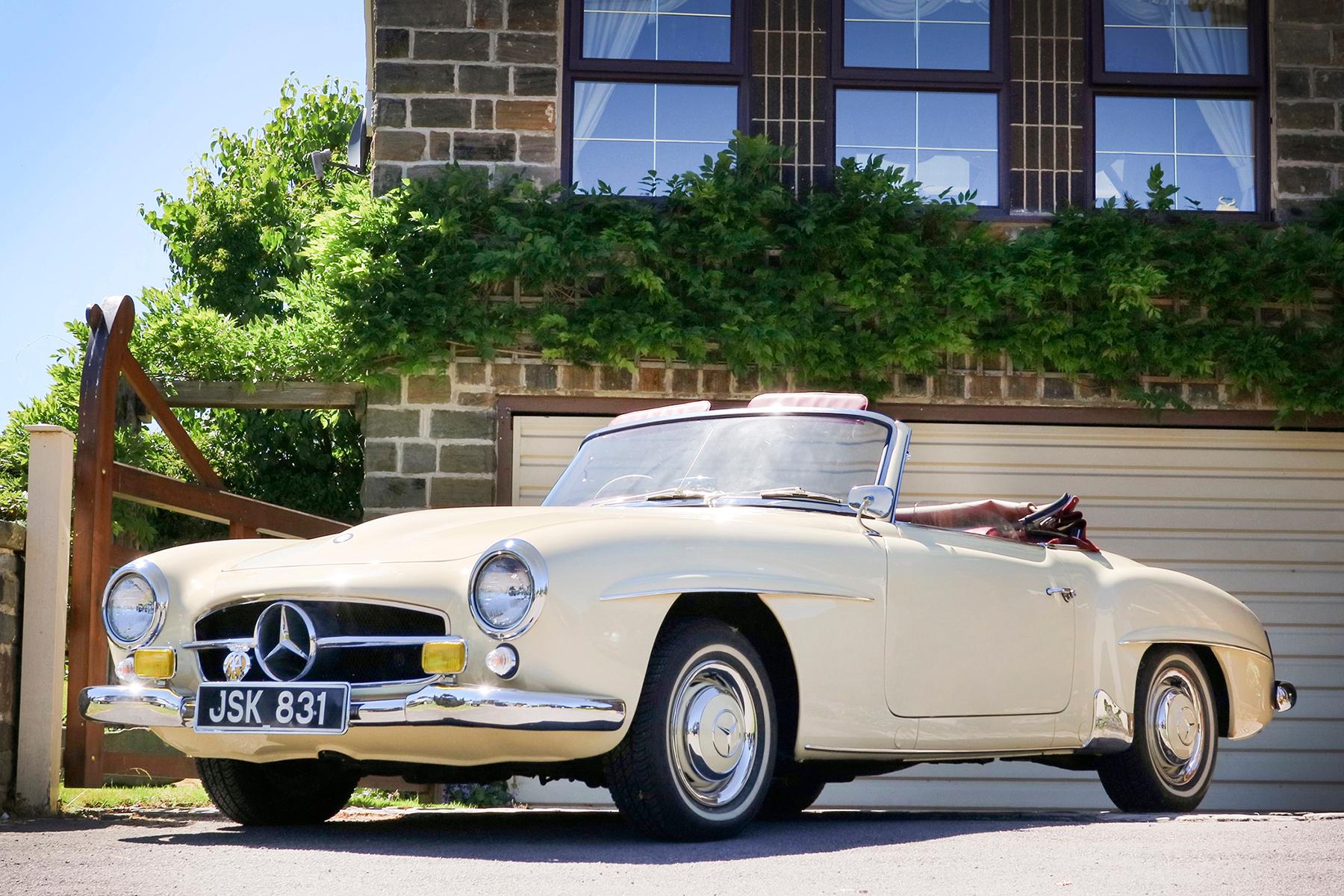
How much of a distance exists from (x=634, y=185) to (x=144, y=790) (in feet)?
15.1

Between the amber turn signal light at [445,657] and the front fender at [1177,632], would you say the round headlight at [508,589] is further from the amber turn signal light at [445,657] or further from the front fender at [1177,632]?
the front fender at [1177,632]

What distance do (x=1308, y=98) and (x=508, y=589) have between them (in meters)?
7.89

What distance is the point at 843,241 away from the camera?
945 centimetres

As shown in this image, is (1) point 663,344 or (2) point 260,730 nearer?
(2) point 260,730

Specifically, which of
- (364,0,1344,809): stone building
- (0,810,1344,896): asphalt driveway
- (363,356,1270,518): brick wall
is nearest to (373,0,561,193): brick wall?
(364,0,1344,809): stone building

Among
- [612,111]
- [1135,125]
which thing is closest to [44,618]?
[612,111]

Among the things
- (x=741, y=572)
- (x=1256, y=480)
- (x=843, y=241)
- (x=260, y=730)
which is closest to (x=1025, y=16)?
(x=843, y=241)

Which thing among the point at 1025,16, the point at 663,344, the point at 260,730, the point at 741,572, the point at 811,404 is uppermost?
the point at 1025,16

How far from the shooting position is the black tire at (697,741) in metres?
4.50

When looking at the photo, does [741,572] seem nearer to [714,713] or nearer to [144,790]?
[714,713]

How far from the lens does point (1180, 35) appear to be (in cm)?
1060

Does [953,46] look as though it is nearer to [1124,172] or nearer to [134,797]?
[1124,172]

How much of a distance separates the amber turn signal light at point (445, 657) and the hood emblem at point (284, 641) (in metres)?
0.43

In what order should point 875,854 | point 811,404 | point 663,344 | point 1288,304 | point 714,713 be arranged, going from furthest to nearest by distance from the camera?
point 1288,304 < point 663,344 < point 811,404 < point 714,713 < point 875,854
